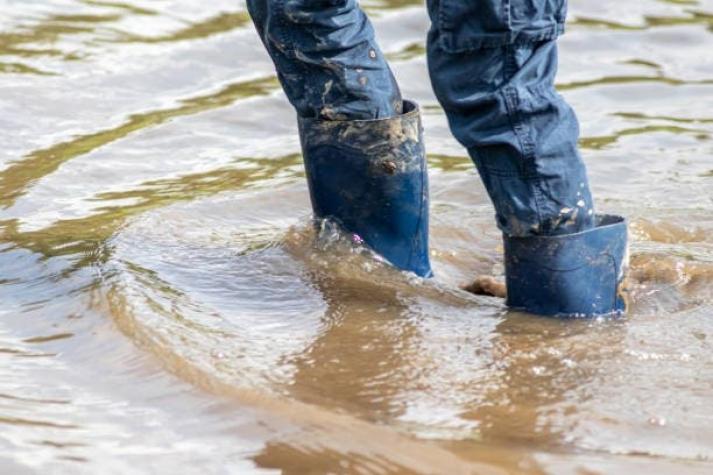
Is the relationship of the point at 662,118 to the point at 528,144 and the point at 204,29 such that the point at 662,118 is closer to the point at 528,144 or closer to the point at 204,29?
the point at 204,29

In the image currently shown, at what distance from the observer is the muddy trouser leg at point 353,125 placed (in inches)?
129

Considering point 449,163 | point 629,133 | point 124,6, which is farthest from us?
point 124,6

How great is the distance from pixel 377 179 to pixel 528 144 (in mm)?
582

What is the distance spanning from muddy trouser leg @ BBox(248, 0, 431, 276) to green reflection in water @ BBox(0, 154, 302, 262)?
59 centimetres

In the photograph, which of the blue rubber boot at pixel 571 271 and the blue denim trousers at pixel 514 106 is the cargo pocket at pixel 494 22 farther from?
the blue rubber boot at pixel 571 271

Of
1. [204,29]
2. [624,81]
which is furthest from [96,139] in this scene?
[624,81]

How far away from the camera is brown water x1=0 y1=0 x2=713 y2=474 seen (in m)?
2.45

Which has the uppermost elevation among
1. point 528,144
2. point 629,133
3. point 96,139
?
point 528,144

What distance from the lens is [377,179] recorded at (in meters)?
3.39

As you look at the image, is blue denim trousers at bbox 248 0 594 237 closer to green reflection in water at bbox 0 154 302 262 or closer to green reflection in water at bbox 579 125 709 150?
A: green reflection in water at bbox 0 154 302 262

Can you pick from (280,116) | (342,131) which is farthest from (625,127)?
(342,131)

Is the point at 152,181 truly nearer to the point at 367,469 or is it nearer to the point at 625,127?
the point at 625,127

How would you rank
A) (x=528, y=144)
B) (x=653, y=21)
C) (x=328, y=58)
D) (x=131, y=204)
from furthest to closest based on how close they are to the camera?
(x=653, y=21) → (x=131, y=204) → (x=328, y=58) → (x=528, y=144)

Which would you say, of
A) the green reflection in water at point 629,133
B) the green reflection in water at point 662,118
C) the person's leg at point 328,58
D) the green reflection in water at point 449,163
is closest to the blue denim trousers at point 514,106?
the person's leg at point 328,58
